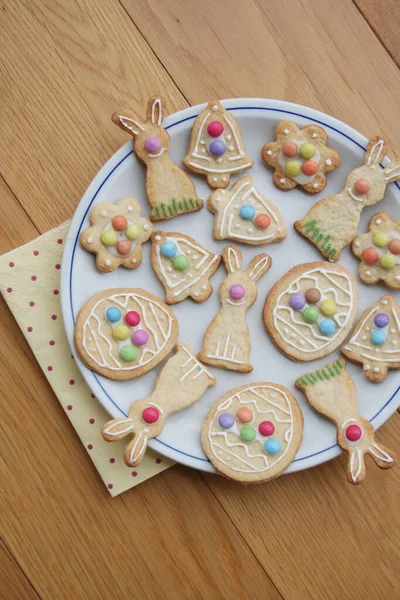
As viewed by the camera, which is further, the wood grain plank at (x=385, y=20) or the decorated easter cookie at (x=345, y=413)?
the wood grain plank at (x=385, y=20)

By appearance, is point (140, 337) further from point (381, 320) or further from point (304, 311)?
point (381, 320)

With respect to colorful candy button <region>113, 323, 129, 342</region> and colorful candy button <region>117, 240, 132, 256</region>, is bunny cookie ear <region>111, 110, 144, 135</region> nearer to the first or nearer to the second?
colorful candy button <region>117, 240, 132, 256</region>

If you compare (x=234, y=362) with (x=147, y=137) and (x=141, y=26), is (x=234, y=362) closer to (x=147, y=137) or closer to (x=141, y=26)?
(x=147, y=137)

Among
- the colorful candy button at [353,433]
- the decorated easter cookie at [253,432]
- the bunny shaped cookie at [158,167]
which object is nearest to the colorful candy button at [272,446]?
the decorated easter cookie at [253,432]

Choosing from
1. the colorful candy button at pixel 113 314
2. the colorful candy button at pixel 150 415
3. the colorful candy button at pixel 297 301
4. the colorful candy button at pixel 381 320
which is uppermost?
the colorful candy button at pixel 113 314

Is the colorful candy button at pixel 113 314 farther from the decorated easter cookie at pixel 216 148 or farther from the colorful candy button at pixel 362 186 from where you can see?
the colorful candy button at pixel 362 186

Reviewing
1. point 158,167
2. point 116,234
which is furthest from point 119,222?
point 158,167

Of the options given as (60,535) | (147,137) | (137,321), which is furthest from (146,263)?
(60,535)
